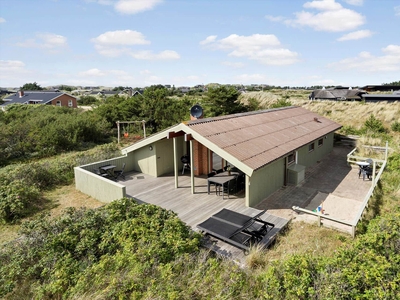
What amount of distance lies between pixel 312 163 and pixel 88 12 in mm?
14094

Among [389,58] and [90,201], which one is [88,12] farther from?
[389,58]

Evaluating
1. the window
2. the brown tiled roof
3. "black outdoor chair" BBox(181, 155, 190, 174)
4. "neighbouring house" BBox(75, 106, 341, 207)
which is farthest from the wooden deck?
the window

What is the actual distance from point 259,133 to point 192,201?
464 centimetres

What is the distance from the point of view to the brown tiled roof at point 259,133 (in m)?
9.81

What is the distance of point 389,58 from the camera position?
29.5 meters

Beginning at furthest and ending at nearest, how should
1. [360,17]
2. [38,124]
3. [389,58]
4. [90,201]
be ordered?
[389,58] < [38,124] < [360,17] < [90,201]

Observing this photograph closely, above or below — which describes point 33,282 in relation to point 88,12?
below

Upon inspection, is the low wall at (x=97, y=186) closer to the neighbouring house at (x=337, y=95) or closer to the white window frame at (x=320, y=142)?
the white window frame at (x=320, y=142)

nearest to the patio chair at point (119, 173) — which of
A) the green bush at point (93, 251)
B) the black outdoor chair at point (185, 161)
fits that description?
the black outdoor chair at point (185, 161)

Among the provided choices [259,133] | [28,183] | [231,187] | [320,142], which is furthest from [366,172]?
[28,183]

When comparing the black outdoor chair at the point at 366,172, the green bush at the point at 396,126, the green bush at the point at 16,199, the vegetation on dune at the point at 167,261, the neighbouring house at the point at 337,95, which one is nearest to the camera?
the vegetation on dune at the point at 167,261

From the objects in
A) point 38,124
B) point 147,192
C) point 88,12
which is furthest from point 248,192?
point 38,124

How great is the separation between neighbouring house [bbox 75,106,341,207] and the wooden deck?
0.43 meters

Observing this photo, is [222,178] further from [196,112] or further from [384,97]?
[384,97]
